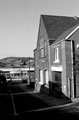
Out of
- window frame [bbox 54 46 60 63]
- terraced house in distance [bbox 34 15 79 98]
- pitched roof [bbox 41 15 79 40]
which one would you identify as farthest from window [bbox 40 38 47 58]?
window frame [bbox 54 46 60 63]

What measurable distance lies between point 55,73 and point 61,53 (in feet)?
12.8

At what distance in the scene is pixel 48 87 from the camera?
26.3m

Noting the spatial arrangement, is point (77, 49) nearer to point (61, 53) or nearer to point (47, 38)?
point (61, 53)

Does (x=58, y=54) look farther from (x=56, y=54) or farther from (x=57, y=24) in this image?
(x=57, y=24)

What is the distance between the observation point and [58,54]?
2248 centimetres

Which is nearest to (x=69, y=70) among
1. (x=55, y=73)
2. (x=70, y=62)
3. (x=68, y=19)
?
(x=70, y=62)

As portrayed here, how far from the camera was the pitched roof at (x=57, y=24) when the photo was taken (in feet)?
85.8

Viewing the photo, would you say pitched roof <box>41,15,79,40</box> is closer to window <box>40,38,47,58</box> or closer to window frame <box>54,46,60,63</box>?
window <box>40,38,47,58</box>

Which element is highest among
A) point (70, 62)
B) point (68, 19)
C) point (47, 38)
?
point (68, 19)

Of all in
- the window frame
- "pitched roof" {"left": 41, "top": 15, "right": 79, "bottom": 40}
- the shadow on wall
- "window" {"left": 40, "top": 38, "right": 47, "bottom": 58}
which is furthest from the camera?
"window" {"left": 40, "top": 38, "right": 47, "bottom": 58}

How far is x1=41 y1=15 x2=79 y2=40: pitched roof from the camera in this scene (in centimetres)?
2615

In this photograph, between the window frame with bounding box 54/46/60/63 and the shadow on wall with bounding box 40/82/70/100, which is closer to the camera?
the shadow on wall with bounding box 40/82/70/100

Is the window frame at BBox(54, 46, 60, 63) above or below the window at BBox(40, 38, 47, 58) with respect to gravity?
below

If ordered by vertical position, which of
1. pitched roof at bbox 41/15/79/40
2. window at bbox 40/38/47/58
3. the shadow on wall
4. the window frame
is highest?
pitched roof at bbox 41/15/79/40
